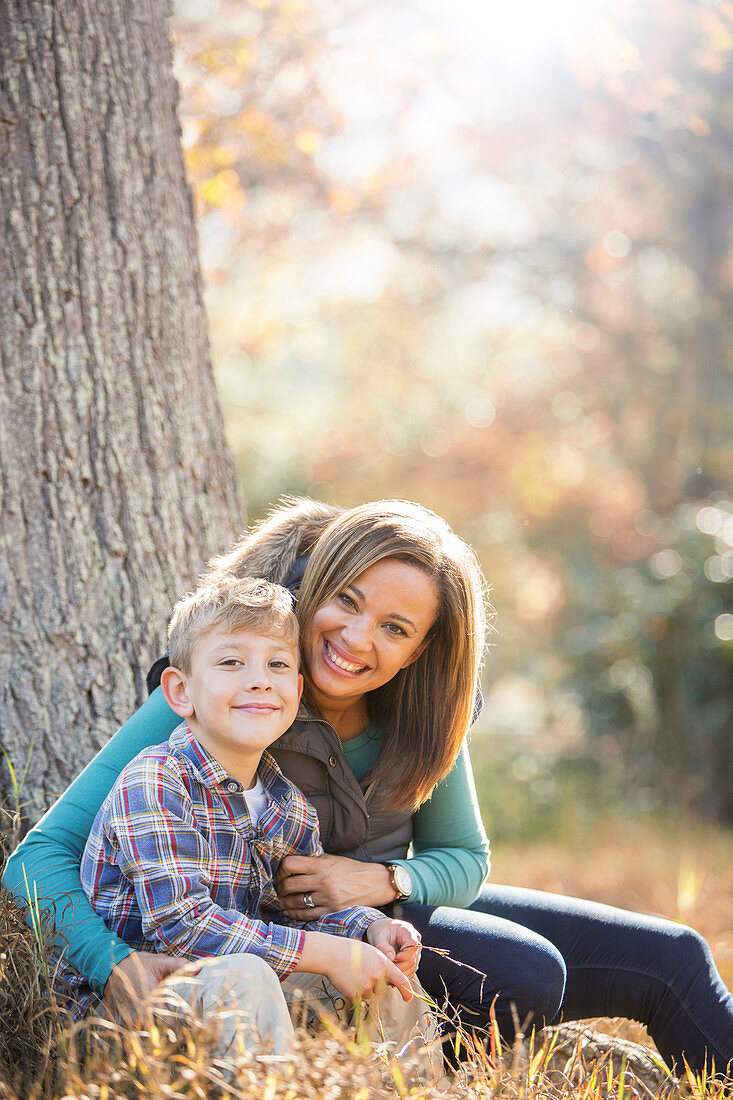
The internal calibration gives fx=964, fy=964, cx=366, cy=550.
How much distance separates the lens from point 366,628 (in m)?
2.20

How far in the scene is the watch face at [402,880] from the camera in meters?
2.24

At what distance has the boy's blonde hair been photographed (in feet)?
6.46

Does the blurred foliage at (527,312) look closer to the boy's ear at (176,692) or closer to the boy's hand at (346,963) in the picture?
the boy's ear at (176,692)

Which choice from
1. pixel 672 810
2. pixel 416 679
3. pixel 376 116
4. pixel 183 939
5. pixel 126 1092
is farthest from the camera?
pixel 376 116

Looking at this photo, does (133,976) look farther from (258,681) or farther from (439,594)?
(439,594)

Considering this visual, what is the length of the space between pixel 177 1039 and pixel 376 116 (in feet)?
22.5

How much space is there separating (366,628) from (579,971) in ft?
3.35

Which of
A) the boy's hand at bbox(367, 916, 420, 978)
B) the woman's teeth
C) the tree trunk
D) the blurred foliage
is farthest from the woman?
the blurred foliage

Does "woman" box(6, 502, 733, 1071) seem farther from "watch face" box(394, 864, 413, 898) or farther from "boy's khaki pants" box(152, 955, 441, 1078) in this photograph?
"boy's khaki pants" box(152, 955, 441, 1078)

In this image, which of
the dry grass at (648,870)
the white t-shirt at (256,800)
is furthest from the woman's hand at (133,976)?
the dry grass at (648,870)

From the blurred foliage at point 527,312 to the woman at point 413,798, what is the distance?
3.40m

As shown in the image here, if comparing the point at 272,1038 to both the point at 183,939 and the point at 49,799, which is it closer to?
the point at 183,939

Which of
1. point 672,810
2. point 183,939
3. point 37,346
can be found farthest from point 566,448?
point 183,939

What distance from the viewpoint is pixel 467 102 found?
7574 mm
